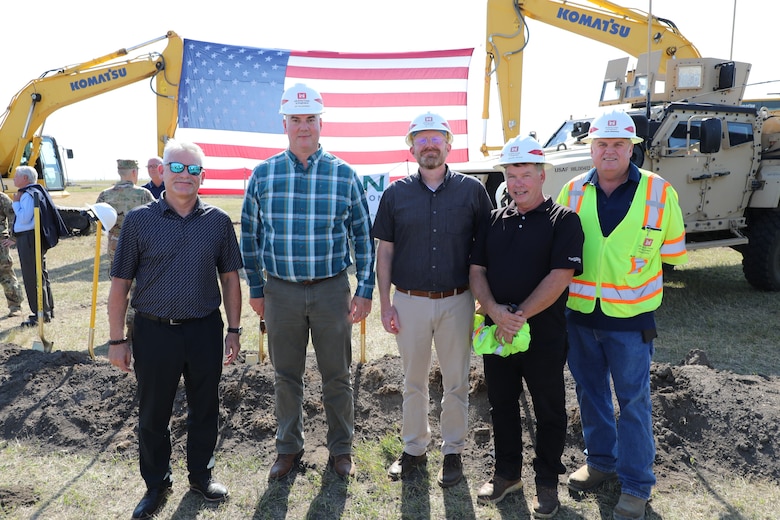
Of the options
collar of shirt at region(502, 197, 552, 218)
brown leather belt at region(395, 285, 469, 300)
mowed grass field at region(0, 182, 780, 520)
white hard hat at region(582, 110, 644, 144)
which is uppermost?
white hard hat at region(582, 110, 644, 144)

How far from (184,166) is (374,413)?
7.67 ft

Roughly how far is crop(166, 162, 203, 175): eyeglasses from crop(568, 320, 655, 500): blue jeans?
223 cm

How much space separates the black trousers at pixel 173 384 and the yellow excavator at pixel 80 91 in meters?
9.91

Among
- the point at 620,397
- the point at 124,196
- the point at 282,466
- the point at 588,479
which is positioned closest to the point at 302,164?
the point at 282,466

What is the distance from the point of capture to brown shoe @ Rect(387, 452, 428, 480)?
3.45 meters

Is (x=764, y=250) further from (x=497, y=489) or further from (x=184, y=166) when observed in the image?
(x=184, y=166)

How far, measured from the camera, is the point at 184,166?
2.92 meters

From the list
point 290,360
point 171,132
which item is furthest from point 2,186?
point 290,360

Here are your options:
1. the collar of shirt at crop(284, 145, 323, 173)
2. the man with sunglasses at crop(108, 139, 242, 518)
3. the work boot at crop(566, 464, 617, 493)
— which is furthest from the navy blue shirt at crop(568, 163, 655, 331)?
the man with sunglasses at crop(108, 139, 242, 518)

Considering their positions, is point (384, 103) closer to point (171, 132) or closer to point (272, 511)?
point (171, 132)

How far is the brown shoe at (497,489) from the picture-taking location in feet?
10.4

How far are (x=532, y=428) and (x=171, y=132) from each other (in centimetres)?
1044

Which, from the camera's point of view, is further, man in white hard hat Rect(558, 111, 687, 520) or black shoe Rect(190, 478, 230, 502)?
black shoe Rect(190, 478, 230, 502)

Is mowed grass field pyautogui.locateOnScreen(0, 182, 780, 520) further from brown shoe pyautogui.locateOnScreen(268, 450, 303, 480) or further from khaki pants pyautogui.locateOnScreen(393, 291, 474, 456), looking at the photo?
khaki pants pyautogui.locateOnScreen(393, 291, 474, 456)
